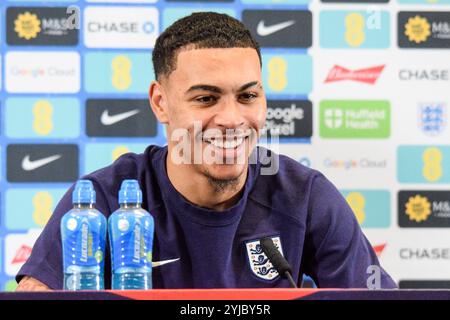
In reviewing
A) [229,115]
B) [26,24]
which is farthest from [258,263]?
[26,24]

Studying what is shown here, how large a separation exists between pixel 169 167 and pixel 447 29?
4.27 feet

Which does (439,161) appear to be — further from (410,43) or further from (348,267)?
(348,267)

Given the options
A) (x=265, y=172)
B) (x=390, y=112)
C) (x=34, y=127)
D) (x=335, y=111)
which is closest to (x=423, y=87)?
(x=390, y=112)

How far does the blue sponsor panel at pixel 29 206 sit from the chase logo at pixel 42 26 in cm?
49

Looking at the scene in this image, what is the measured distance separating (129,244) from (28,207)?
3.68 ft

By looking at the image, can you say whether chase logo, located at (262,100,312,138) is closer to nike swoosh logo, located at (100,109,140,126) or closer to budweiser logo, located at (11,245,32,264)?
nike swoosh logo, located at (100,109,140,126)

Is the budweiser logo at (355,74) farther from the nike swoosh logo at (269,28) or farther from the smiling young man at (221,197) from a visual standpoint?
the smiling young man at (221,197)

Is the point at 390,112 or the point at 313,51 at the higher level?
the point at 313,51

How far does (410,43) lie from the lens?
255cm

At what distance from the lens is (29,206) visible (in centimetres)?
242

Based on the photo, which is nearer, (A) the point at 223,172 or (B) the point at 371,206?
(A) the point at 223,172

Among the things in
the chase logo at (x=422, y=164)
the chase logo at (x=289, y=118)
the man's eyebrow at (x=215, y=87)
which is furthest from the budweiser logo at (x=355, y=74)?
the man's eyebrow at (x=215, y=87)

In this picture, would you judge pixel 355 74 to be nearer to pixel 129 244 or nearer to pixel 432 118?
pixel 432 118

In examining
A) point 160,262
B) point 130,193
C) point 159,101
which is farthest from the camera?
point 159,101
